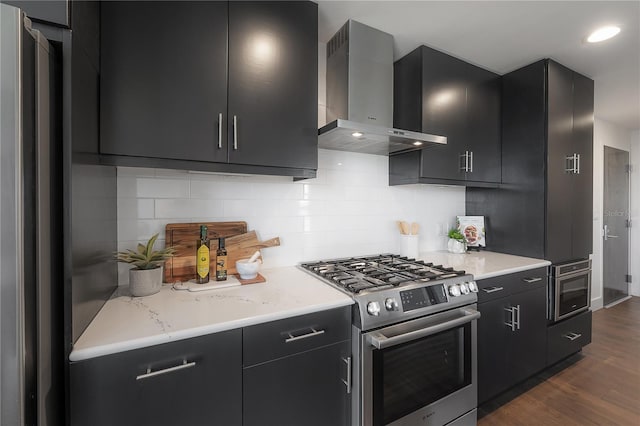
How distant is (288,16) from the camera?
146 centimetres

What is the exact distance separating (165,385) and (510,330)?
81.3 inches

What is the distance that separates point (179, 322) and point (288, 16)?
5.02ft

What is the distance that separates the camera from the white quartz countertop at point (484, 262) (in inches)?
71.7

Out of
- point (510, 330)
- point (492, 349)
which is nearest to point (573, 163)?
Result: point (510, 330)

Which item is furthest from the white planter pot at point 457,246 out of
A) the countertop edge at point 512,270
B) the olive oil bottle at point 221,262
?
the olive oil bottle at point 221,262

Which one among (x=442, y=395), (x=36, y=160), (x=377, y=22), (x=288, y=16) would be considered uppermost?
(x=377, y=22)

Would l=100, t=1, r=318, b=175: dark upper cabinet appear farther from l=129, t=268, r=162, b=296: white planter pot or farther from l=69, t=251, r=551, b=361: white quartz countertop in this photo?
l=69, t=251, r=551, b=361: white quartz countertop

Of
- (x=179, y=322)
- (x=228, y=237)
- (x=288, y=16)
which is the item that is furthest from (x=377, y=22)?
(x=179, y=322)

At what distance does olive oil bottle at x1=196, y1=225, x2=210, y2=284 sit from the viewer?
1.42 metres

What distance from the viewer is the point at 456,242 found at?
245 centimetres

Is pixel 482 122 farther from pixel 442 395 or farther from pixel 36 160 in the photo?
pixel 36 160

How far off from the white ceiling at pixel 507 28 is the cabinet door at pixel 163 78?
0.77 m

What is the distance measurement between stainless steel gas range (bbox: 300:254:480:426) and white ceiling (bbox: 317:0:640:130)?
154 centimetres

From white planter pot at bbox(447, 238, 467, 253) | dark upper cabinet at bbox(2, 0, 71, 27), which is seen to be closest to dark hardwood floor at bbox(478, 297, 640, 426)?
white planter pot at bbox(447, 238, 467, 253)
